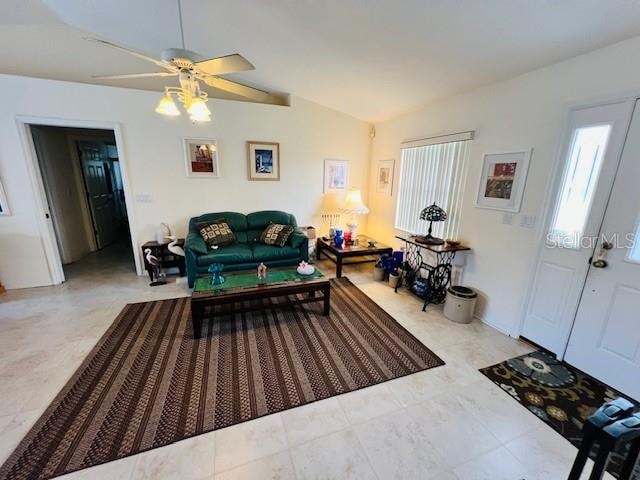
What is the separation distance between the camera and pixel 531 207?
7.87 ft

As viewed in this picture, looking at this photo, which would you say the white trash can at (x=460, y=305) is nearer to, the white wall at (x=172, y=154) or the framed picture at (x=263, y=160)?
the white wall at (x=172, y=154)

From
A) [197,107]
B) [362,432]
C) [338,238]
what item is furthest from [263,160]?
[362,432]

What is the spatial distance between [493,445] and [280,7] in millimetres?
3403

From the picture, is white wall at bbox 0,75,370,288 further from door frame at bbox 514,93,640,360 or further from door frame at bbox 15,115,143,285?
door frame at bbox 514,93,640,360

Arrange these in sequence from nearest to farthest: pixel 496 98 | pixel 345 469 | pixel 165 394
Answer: pixel 345 469 → pixel 165 394 → pixel 496 98

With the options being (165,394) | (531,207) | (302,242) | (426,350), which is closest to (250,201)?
(302,242)

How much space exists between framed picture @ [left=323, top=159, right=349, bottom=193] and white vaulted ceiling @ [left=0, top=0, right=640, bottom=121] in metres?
1.13

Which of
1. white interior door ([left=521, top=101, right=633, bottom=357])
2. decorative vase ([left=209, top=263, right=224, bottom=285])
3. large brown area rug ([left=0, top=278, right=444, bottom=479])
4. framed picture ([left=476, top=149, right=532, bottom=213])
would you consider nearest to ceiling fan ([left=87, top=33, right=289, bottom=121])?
decorative vase ([left=209, top=263, right=224, bottom=285])

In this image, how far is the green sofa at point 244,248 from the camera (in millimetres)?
3359

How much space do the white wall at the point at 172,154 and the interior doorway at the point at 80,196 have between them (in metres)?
0.46

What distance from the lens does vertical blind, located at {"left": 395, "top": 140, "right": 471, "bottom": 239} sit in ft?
10.4

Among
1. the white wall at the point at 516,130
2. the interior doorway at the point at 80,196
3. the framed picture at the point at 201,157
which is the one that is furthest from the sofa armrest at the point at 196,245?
the white wall at the point at 516,130

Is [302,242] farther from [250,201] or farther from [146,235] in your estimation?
[146,235]

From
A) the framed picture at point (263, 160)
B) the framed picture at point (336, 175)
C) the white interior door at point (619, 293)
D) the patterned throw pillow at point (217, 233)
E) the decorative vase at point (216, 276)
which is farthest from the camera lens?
the framed picture at point (336, 175)
